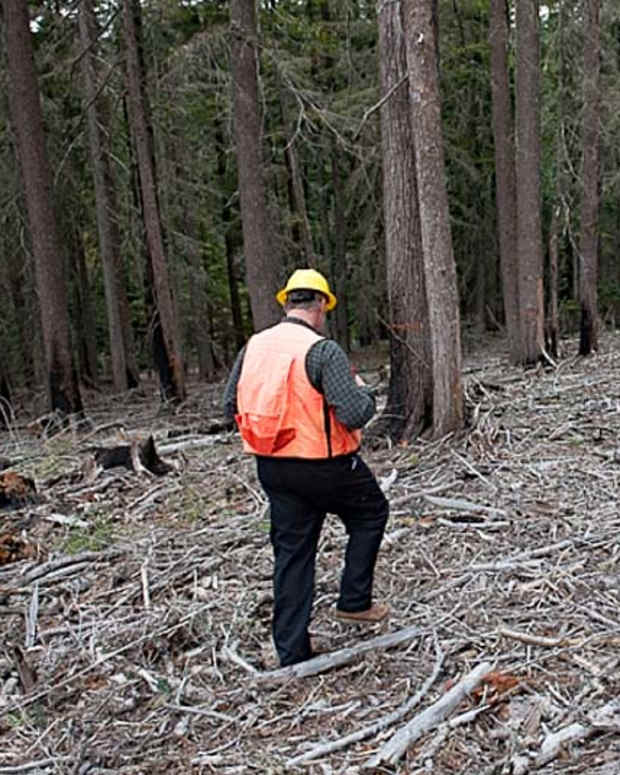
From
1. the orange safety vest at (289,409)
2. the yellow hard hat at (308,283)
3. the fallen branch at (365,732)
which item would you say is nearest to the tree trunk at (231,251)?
the yellow hard hat at (308,283)

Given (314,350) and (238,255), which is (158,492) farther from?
(238,255)

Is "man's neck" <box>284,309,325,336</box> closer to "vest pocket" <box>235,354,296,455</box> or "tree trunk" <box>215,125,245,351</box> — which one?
"vest pocket" <box>235,354,296,455</box>

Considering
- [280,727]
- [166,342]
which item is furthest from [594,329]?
[280,727]

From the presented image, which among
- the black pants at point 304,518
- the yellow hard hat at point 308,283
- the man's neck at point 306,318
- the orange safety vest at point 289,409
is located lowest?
the black pants at point 304,518

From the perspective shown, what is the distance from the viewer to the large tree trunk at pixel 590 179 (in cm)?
1419

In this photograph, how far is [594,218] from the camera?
15.1 meters

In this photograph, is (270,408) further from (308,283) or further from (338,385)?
(308,283)

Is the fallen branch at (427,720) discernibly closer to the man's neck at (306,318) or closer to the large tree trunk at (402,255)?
the man's neck at (306,318)

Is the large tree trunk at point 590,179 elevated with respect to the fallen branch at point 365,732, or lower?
elevated

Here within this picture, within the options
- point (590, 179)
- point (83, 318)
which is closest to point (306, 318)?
point (590, 179)

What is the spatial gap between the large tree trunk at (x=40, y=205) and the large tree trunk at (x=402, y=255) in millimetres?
6052

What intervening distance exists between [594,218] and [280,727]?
1357 cm

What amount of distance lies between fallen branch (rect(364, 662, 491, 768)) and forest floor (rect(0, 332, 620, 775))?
0.04ft

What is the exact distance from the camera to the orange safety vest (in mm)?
3861
